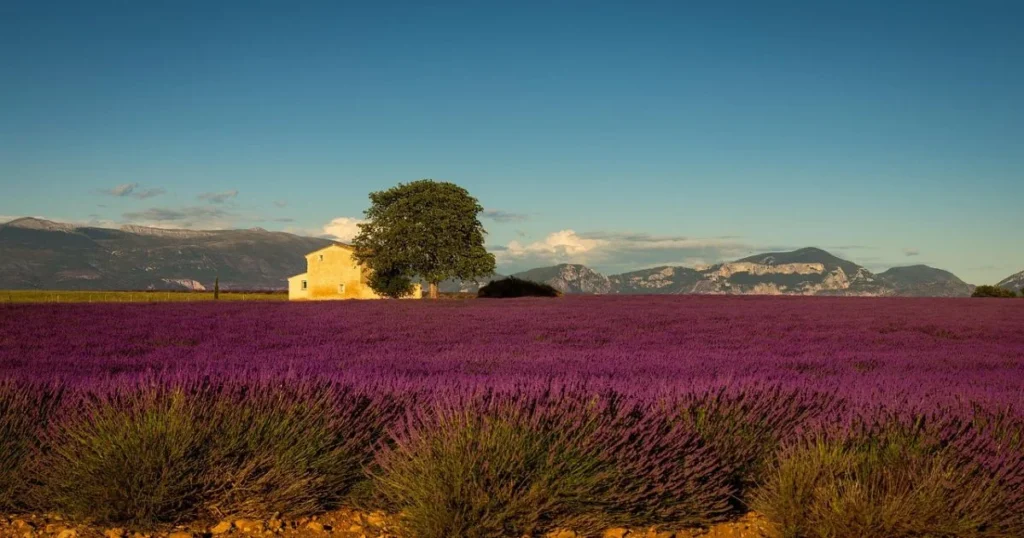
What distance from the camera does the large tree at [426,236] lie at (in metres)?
45.4

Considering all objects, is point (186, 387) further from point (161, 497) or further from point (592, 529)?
point (592, 529)

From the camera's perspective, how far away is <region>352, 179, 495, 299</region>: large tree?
45.4 metres

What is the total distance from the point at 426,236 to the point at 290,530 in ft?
137

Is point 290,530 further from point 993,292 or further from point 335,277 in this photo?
point 993,292

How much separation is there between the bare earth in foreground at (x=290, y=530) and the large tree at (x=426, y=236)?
40.9 meters

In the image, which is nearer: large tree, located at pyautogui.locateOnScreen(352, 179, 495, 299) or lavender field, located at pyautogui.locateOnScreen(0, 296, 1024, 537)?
lavender field, located at pyautogui.locateOnScreen(0, 296, 1024, 537)

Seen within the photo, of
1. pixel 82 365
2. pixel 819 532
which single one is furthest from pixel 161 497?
pixel 82 365

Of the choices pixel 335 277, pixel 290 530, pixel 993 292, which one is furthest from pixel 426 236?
pixel 290 530

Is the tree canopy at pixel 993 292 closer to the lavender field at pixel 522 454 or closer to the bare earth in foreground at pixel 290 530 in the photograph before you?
the lavender field at pixel 522 454

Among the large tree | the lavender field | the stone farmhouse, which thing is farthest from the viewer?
the stone farmhouse

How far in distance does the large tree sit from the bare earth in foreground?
134ft

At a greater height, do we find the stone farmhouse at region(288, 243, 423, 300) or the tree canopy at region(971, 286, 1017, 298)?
the stone farmhouse at region(288, 243, 423, 300)

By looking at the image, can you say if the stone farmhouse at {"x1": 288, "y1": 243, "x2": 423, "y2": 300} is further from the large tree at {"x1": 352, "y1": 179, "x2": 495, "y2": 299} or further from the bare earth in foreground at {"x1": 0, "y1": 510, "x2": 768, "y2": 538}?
the bare earth in foreground at {"x1": 0, "y1": 510, "x2": 768, "y2": 538}

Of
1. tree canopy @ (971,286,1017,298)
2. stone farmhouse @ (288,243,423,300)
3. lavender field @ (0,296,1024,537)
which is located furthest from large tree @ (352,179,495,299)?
lavender field @ (0,296,1024,537)
